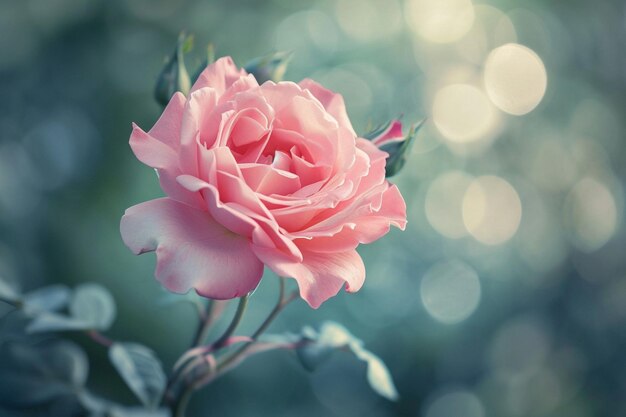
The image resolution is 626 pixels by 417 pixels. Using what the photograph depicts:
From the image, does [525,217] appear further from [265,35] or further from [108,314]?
[108,314]

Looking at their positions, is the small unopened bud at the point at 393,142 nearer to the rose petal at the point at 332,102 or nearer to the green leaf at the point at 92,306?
the rose petal at the point at 332,102

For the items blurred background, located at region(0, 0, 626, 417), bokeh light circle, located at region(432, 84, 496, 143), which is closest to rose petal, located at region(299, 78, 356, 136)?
blurred background, located at region(0, 0, 626, 417)

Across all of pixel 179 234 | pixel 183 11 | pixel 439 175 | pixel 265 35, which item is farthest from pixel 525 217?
pixel 179 234

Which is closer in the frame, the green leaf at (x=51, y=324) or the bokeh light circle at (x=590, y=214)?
the green leaf at (x=51, y=324)

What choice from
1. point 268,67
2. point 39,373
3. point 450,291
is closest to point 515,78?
point 450,291

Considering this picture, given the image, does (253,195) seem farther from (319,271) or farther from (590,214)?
(590,214)

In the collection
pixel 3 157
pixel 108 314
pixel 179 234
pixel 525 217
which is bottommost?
pixel 525 217

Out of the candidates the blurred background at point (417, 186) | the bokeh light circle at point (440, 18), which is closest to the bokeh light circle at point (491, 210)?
the blurred background at point (417, 186)

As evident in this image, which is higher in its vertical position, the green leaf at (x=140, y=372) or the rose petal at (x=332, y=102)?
the rose petal at (x=332, y=102)
